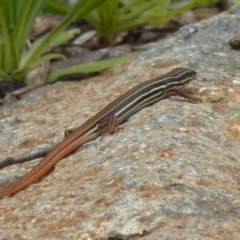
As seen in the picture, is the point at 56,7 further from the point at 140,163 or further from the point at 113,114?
the point at 140,163

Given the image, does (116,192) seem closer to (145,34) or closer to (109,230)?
(109,230)

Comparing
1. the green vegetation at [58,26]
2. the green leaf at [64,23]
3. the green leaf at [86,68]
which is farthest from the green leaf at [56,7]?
the green leaf at [86,68]

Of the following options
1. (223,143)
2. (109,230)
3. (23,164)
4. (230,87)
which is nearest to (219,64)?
(230,87)

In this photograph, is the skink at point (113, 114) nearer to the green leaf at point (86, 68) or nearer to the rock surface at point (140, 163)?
→ the rock surface at point (140, 163)

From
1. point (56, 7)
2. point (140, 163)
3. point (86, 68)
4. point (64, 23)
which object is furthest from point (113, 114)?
point (56, 7)

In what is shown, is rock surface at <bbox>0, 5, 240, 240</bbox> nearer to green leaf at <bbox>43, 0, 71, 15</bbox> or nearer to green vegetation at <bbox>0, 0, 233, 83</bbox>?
green vegetation at <bbox>0, 0, 233, 83</bbox>

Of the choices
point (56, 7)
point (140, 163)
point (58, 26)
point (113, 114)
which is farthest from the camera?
point (56, 7)

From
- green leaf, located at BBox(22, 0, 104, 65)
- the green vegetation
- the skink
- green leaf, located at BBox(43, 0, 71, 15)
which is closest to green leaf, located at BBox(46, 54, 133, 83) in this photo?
the green vegetation
